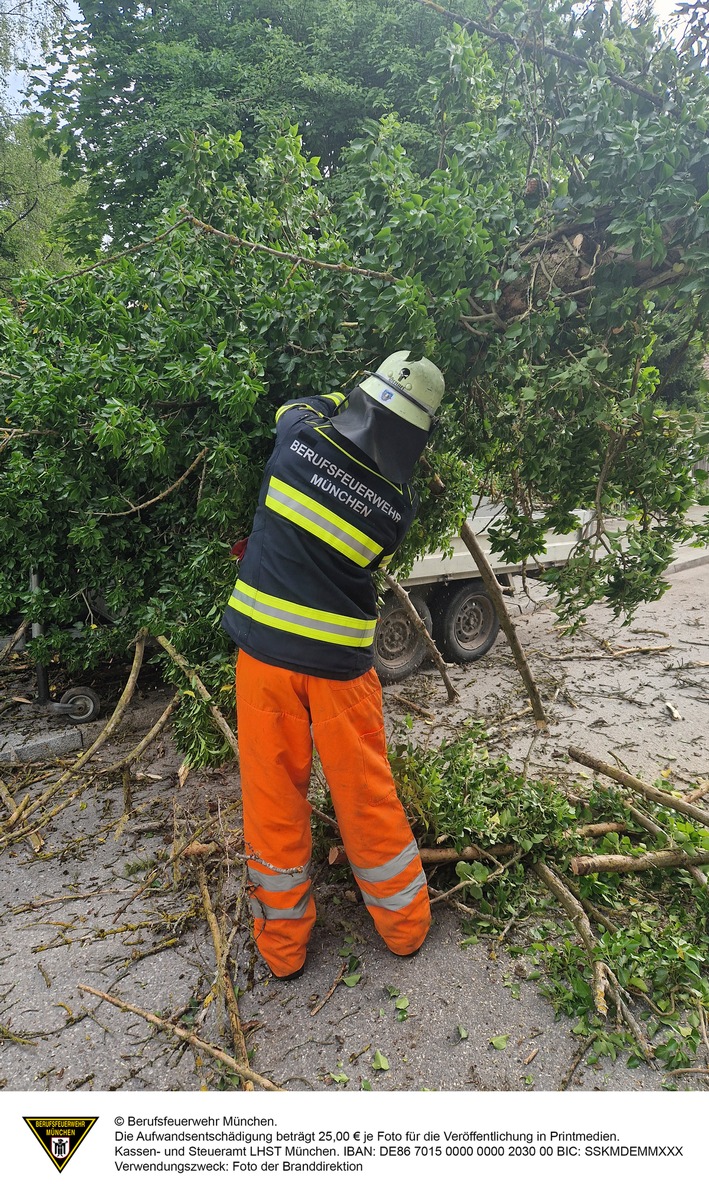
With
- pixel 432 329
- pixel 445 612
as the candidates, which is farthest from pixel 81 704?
pixel 432 329

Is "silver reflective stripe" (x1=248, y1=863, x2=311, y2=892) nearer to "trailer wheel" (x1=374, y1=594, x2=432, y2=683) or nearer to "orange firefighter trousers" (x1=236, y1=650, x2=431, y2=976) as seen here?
"orange firefighter trousers" (x1=236, y1=650, x2=431, y2=976)

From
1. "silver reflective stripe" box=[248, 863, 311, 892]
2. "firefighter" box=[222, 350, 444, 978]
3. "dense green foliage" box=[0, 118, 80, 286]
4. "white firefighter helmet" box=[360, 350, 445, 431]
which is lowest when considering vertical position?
"dense green foliage" box=[0, 118, 80, 286]

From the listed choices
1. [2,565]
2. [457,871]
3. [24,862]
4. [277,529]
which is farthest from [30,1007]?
[2,565]

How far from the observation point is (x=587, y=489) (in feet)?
10.2

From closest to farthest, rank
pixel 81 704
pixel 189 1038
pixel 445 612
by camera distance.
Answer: pixel 189 1038, pixel 81 704, pixel 445 612

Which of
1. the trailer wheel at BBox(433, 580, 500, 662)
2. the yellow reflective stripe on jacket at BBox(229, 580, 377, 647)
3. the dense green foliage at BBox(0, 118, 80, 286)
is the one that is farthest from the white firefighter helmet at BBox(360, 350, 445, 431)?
the dense green foliage at BBox(0, 118, 80, 286)

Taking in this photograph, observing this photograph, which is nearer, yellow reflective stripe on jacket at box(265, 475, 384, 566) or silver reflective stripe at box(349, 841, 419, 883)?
yellow reflective stripe on jacket at box(265, 475, 384, 566)

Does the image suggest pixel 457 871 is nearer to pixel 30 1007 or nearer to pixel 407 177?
pixel 30 1007

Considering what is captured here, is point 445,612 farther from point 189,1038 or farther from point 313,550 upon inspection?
point 189,1038

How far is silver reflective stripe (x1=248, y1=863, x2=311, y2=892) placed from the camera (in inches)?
105

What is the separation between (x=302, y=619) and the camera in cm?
254

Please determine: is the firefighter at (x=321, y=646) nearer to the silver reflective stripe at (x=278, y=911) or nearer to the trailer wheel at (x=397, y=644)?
the silver reflective stripe at (x=278, y=911)

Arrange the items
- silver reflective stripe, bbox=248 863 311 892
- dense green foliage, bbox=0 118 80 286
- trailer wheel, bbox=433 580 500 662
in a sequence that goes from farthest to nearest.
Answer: dense green foliage, bbox=0 118 80 286, trailer wheel, bbox=433 580 500 662, silver reflective stripe, bbox=248 863 311 892
